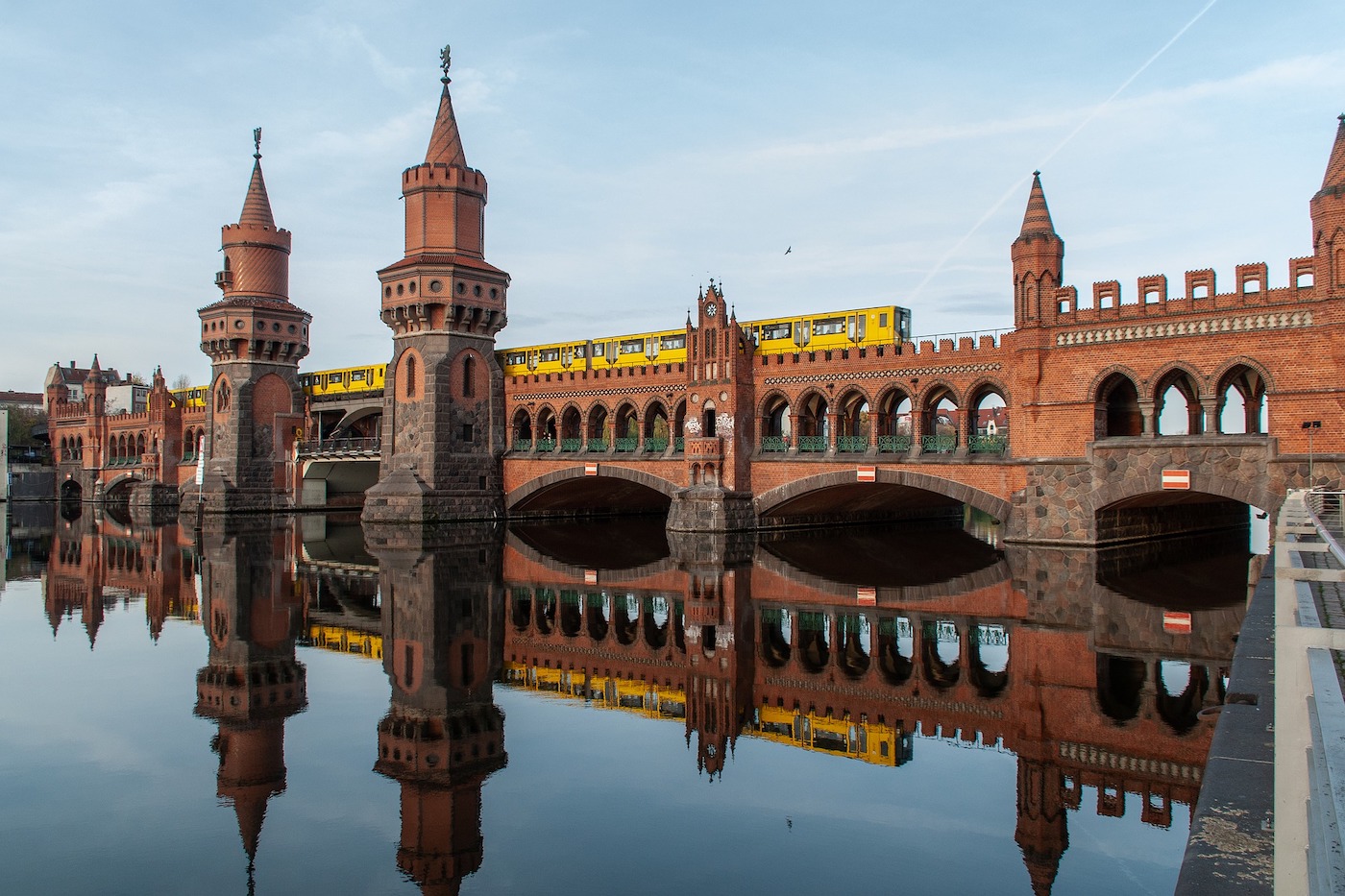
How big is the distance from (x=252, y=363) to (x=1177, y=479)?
147 ft

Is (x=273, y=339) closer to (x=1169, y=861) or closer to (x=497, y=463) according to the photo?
(x=497, y=463)

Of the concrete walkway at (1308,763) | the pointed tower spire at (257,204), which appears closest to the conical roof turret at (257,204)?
the pointed tower spire at (257,204)

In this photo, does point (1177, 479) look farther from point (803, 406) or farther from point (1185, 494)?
point (803, 406)

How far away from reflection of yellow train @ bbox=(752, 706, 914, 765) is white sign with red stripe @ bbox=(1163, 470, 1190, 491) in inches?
754

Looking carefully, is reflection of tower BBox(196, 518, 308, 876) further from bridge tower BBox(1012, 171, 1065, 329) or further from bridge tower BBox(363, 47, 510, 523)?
bridge tower BBox(1012, 171, 1065, 329)

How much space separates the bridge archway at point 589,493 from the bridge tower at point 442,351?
160 centimetres

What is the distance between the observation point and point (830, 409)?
3584 cm

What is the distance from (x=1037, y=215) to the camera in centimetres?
3002

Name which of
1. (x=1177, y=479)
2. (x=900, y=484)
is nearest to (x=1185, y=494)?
(x=1177, y=479)

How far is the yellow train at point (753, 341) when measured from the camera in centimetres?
3597

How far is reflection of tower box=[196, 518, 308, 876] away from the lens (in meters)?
9.62

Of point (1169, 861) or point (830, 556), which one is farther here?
point (830, 556)

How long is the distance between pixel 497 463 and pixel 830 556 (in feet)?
67.0

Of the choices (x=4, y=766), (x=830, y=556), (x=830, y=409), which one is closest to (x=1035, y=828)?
(x=4, y=766)
